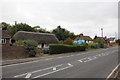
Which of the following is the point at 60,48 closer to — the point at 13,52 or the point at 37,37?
the point at 13,52

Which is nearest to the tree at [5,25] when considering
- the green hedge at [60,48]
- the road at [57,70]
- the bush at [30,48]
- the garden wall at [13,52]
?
the green hedge at [60,48]

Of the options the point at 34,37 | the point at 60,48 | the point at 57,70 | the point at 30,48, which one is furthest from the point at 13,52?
the point at 34,37

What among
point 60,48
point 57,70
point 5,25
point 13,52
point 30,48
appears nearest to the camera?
point 57,70

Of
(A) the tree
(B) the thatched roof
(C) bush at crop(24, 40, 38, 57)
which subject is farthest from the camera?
(A) the tree

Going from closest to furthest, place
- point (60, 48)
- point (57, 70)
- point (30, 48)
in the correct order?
point (57, 70) → point (30, 48) → point (60, 48)

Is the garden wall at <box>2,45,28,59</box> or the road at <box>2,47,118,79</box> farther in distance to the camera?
the garden wall at <box>2,45,28,59</box>

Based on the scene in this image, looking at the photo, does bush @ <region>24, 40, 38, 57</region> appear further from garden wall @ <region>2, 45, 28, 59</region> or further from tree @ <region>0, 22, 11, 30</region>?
tree @ <region>0, 22, 11, 30</region>

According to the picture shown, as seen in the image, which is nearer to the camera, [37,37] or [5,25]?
[37,37]

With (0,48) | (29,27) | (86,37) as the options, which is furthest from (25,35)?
(86,37)

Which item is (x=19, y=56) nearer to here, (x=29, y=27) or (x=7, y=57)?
(x=7, y=57)

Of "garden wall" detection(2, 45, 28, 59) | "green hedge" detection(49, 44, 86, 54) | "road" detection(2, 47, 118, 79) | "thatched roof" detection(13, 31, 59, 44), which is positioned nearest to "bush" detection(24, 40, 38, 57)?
"garden wall" detection(2, 45, 28, 59)

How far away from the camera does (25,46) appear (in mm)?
38875

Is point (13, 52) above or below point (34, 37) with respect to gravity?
below

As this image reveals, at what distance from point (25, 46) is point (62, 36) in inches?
3376
